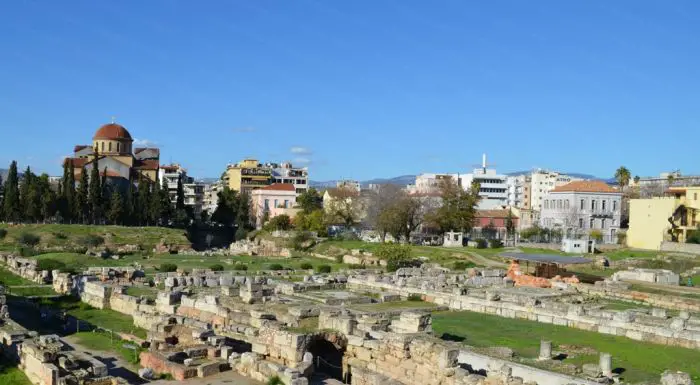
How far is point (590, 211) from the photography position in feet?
227

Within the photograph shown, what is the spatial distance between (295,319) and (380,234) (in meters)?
50.9

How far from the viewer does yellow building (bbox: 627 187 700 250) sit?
60.5 meters

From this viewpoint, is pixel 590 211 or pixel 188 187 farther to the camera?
pixel 188 187

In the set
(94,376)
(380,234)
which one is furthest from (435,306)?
(380,234)

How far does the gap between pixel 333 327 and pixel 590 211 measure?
174ft

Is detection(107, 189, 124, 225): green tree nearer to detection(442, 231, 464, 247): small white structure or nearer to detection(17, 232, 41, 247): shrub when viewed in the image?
detection(17, 232, 41, 247): shrub

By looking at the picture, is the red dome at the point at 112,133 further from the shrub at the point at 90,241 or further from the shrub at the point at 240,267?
the shrub at the point at 240,267

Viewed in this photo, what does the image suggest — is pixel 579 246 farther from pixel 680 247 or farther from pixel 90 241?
pixel 90 241

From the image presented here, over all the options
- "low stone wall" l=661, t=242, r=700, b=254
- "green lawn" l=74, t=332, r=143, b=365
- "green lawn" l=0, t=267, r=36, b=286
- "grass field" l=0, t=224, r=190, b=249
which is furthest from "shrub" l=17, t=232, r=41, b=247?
"low stone wall" l=661, t=242, r=700, b=254

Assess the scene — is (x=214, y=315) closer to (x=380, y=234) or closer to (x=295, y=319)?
(x=295, y=319)

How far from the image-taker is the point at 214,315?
27.0 meters

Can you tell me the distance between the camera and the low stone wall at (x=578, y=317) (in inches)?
969

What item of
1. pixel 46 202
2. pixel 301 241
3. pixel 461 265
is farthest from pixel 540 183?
pixel 46 202

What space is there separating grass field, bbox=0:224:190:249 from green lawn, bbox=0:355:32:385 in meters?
45.9
